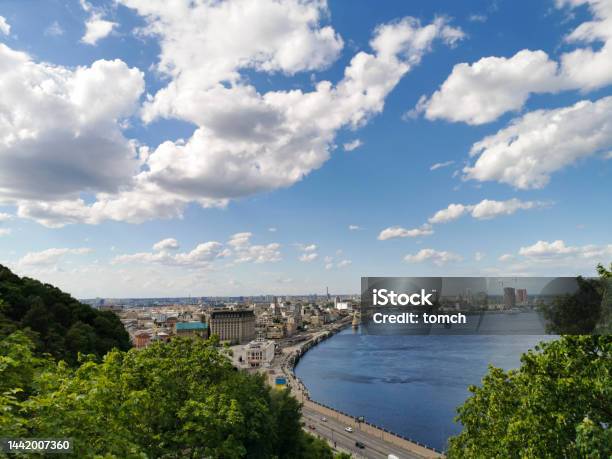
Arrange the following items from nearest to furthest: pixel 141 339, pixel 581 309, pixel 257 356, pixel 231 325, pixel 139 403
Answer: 1. pixel 139 403
2. pixel 581 309
3. pixel 257 356
4. pixel 141 339
5. pixel 231 325

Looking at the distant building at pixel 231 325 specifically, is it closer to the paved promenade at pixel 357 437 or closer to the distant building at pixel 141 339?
the distant building at pixel 141 339

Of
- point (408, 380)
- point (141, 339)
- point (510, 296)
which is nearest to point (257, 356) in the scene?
point (141, 339)

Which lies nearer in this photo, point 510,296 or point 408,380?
point 510,296

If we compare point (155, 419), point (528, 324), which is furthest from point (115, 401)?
point (528, 324)

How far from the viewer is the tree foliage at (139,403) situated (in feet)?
18.7

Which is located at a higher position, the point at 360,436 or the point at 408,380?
the point at 360,436

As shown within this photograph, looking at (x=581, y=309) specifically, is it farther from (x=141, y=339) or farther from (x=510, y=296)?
(x=141, y=339)

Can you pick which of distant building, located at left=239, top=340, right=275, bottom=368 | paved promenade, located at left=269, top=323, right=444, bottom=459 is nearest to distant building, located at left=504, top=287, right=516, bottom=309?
paved promenade, located at left=269, top=323, right=444, bottom=459

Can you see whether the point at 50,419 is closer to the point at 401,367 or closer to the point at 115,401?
the point at 115,401

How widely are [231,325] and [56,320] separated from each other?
97352mm

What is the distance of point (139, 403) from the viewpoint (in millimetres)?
8820

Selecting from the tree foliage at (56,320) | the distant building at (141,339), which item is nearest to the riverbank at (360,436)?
the tree foliage at (56,320)

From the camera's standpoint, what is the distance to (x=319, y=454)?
2327 centimetres

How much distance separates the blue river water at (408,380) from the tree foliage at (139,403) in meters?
36.5
